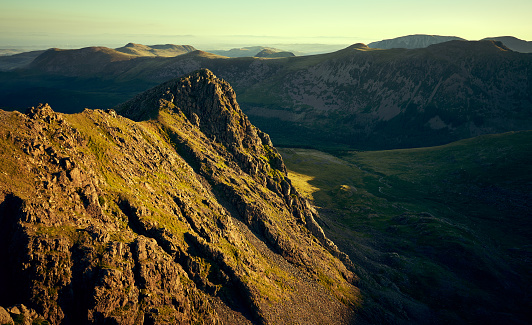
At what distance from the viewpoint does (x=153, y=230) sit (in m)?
66.5

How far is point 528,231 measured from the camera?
567ft

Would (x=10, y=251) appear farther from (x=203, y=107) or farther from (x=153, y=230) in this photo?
(x=203, y=107)

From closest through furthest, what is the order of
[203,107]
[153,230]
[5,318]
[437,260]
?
1. [5,318]
2. [153,230]
3. [203,107]
4. [437,260]

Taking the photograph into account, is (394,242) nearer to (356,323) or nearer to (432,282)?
(432,282)

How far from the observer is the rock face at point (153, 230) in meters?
50.2

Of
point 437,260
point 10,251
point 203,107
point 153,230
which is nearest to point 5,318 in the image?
point 10,251

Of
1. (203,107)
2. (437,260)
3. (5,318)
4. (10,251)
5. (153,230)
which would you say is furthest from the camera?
(437,260)

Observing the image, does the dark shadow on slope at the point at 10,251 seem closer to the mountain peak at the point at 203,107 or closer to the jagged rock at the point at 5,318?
the jagged rock at the point at 5,318

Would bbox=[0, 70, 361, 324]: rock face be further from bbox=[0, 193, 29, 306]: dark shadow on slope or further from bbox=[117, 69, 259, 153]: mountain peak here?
bbox=[117, 69, 259, 153]: mountain peak

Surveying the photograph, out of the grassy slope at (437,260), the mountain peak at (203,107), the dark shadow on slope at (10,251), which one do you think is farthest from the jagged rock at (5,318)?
the mountain peak at (203,107)

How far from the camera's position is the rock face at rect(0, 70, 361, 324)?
165 feet

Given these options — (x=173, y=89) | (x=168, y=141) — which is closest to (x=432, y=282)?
(x=168, y=141)

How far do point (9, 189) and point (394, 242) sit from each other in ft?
458

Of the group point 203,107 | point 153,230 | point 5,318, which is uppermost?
point 203,107
